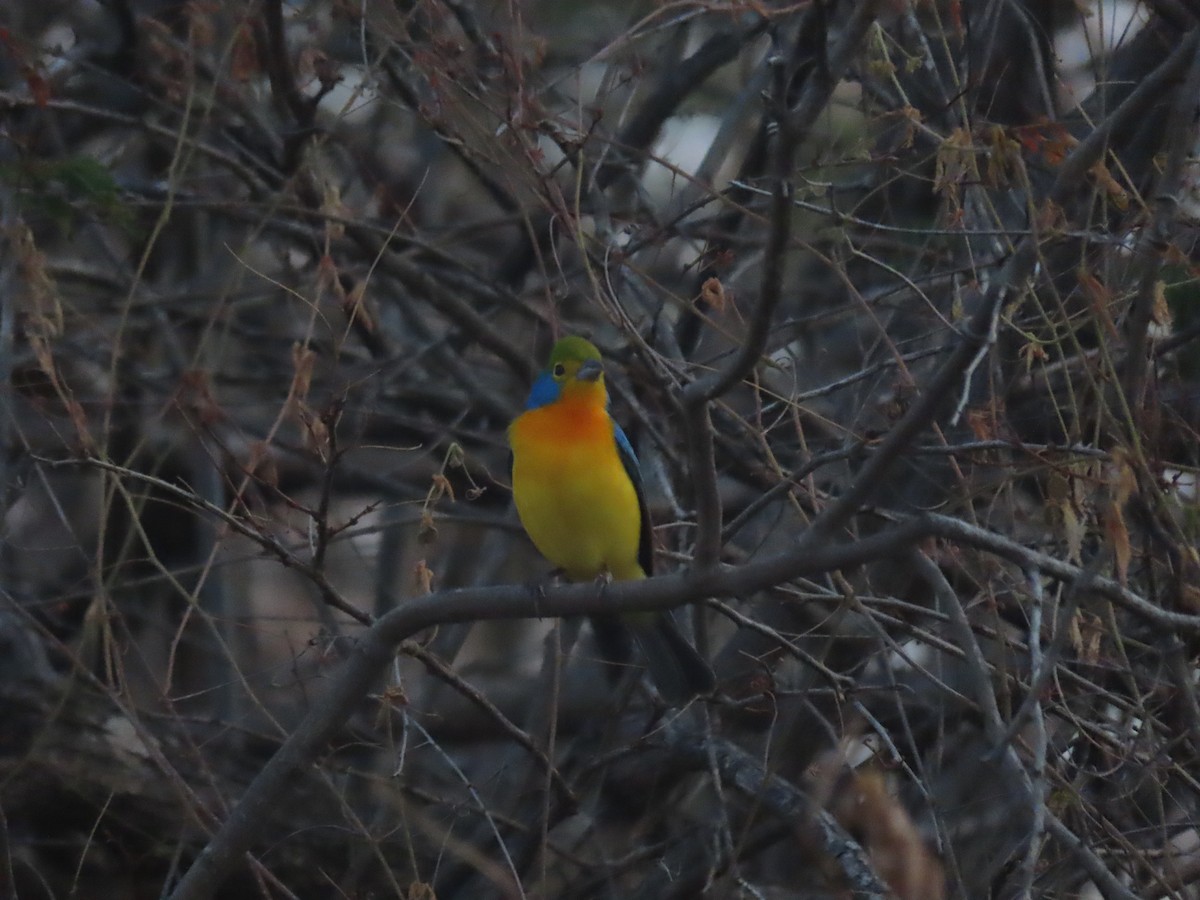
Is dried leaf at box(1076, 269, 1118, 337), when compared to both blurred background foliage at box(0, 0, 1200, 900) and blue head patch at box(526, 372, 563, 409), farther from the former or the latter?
blue head patch at box(526, 372, 563, 409)

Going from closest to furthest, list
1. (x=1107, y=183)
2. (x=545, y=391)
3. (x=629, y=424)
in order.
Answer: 1. (x=1107, y=183)
2. (x=545, y=391)
3. (x=629, y=424)

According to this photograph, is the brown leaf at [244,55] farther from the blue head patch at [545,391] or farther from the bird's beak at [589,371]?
the bird's beak at [589,371]

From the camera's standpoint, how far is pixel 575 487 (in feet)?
15.8

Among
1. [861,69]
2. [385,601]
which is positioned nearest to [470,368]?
[385,601]

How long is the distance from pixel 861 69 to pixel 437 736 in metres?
3.82

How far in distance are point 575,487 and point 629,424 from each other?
1499mm

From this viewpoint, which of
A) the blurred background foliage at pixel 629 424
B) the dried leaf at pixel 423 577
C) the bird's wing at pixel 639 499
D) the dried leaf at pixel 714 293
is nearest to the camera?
the blurred background foliage at pixel 629 424

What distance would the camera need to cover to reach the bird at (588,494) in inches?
190

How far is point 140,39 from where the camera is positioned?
6.59 metres

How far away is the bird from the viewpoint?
4832 mm

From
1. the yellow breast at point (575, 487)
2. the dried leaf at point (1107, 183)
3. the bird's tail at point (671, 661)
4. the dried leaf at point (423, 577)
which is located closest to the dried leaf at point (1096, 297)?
the dried leaf at point (1107, 183)

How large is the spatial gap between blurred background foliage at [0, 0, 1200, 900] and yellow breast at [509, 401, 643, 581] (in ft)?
0.90

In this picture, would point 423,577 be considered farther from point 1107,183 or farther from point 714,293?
point 1107,183

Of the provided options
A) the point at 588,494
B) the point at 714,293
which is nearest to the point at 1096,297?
the point at 714,293
